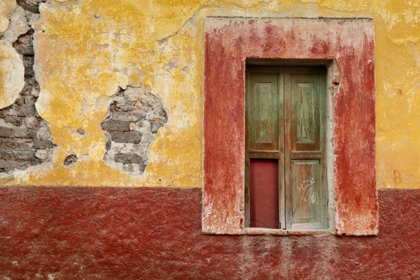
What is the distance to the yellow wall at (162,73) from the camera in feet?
12.7

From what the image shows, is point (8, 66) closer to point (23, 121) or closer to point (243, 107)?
point (23, 121)

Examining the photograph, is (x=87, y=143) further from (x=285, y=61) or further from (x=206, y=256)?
(x=285, y=61)

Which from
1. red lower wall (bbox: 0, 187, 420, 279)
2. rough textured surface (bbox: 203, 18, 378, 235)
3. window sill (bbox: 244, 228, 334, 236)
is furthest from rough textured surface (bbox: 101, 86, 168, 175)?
window sill (bbox: 244, 228, 334, 236)

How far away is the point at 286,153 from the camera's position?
159 inches

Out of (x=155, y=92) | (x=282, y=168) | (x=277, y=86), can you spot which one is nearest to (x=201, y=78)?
(x=155, y=92)

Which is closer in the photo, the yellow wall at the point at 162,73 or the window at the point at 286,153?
the yellow wall at the point at 162,73

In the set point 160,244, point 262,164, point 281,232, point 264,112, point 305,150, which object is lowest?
point 160,244

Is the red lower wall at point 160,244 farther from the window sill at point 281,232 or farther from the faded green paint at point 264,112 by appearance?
the faded green paint at point 264,112

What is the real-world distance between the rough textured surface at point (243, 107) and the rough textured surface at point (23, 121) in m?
1.34

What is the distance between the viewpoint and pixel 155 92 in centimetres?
391

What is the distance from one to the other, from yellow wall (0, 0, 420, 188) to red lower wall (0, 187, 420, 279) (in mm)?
137

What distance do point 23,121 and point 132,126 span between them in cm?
89

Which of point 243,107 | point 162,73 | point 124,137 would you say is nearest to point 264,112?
point 243,107

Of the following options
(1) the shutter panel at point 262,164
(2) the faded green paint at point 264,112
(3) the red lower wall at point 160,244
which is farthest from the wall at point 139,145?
(2) the faded green paint at point 264,112
